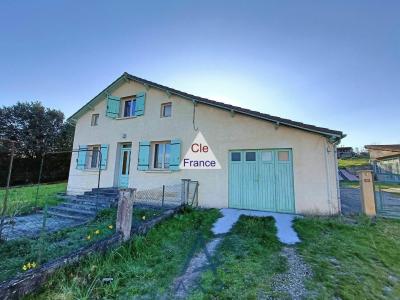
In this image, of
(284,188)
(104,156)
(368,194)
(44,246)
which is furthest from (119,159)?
(368,194)

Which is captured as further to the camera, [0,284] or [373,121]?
[373,121]

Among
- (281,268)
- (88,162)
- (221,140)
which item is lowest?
(281,268)

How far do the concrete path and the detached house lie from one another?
476mm

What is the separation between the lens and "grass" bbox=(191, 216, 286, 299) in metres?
3.21

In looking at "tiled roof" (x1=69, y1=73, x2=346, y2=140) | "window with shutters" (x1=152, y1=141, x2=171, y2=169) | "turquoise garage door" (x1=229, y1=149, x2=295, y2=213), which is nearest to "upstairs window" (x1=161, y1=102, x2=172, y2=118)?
"tiled roof" (x1=69, y1=73, x2=346, y2=140)

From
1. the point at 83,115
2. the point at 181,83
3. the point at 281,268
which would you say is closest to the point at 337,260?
the point at 281,268

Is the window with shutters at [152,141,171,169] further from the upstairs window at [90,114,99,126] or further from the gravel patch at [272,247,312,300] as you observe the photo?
the gravel patch at [272,247,312,300]

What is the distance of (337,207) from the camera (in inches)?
304

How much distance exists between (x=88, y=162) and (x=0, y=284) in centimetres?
1053

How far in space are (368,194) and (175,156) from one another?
7.82m

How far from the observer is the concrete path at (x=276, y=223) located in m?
5.69

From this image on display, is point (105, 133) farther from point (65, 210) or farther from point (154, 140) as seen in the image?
point (65, 210)

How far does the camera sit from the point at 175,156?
10.2 meters

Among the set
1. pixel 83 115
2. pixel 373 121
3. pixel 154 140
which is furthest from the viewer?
pixel 373 121
